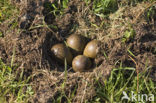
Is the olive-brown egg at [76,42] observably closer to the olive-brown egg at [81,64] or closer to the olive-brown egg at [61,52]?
the olive-brown egg at [61,52]

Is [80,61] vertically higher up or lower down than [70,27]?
lower down

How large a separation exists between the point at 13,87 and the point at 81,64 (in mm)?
1198

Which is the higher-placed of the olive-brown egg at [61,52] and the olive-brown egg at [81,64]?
the olive-brown egg at [61,52]

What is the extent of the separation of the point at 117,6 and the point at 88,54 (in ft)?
4.05

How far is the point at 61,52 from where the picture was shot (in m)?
3.98

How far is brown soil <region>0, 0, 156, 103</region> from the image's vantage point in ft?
11.6

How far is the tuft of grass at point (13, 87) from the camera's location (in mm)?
3477

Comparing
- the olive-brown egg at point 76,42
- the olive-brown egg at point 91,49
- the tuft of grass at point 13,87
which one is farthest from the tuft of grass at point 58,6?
the tuft of grass at point 13,87

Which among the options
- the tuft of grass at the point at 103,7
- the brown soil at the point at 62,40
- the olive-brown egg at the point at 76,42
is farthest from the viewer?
the tuft of grass at the point at 103,7

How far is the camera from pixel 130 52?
376 cm

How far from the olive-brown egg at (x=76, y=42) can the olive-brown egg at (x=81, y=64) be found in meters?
0.26

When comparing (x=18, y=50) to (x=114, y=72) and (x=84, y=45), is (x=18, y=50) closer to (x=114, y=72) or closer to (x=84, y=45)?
(x=84, y=45)

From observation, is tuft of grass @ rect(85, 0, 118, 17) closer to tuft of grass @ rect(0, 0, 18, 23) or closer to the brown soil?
the brown soil

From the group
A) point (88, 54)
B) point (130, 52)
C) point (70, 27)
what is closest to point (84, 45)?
point (88, 54)
